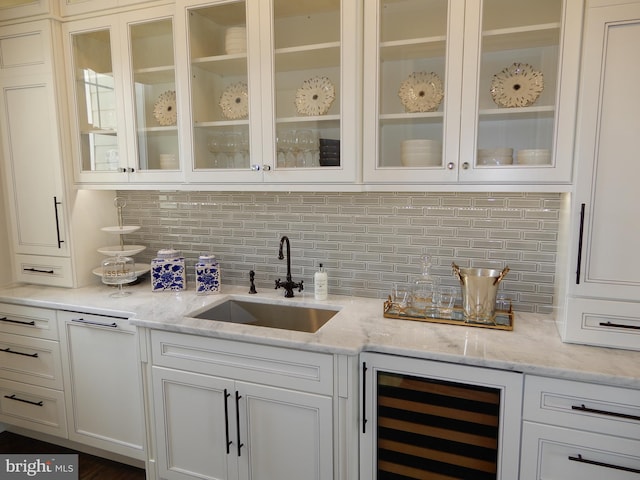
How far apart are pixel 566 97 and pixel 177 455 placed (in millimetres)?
2252

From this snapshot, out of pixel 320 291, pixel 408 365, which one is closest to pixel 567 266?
pixel 408 365

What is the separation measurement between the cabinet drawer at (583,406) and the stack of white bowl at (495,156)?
83cm

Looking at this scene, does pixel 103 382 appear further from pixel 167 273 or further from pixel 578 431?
pixel 578 431

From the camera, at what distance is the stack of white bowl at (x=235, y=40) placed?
210 centimetres

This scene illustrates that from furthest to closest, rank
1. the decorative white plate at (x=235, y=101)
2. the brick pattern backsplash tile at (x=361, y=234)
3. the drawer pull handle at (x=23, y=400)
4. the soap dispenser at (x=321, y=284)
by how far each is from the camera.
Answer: the drawer pull handle at (x=23, y=400) < the soap dispenser at (x=321, y=284) < the decorative white plate at (x=235, y=101) < the brick pattern backsplash tile at (x=361, y=234)

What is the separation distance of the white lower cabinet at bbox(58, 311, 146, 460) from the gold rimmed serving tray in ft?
→ 4.05

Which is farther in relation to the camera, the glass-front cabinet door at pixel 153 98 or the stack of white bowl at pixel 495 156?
the glass-front cabinet door at pixel 153 98

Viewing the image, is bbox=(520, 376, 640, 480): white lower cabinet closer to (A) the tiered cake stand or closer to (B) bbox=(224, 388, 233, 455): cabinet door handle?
(B) bbox=(224, 388, 233, 455): cabinet door handle

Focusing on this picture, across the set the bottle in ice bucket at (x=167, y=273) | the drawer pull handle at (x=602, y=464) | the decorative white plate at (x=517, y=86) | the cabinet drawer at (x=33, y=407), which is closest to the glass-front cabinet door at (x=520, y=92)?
the decorative white plate at (x=517, y=86)

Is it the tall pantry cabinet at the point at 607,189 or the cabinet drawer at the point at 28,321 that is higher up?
the tall pantry cabinet at the point at 607,189

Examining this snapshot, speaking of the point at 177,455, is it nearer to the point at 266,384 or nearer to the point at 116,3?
the point at 266,384

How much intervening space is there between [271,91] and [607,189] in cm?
143

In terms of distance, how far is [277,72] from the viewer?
6.72 feet

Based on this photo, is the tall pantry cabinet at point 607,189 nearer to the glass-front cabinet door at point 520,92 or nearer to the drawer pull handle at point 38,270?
the glass-front cabinet door at point 520,92
